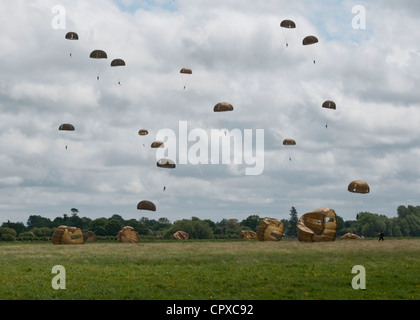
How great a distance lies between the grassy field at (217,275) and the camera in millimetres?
30109

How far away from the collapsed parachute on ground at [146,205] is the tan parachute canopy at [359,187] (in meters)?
25.0

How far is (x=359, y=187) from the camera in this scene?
65.2m

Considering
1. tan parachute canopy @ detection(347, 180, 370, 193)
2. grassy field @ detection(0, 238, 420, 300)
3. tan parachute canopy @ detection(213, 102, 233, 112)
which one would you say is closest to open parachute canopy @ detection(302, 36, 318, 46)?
tan parachute canopy @ detection(213, 102, 233, 112)

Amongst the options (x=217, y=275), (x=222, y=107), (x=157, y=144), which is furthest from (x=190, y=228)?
(x=217, y=275)

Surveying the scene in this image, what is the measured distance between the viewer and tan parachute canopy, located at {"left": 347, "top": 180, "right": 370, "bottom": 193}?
65.1m

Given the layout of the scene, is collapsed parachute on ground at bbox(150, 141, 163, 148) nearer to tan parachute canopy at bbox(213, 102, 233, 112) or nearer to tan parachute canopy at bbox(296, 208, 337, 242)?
tan parachute canopy at bbox(213, 102, 233, 112)

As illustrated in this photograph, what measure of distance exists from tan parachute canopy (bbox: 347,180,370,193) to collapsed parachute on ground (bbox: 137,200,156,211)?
984 inches

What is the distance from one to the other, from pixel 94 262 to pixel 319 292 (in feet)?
69.7

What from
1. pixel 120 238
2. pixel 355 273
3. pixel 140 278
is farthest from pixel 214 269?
pixel 120 238

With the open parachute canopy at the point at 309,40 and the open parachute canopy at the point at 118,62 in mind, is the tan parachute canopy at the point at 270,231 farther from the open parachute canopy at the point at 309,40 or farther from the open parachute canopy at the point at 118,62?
the open parachute canopy at the point at 118,62

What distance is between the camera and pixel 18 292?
1224 inches

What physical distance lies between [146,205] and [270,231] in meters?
16.9

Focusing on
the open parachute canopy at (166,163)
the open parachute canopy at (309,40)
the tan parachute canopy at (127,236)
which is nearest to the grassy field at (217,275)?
the open parachute canopy at (166,163)
